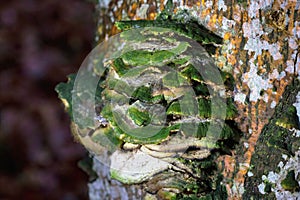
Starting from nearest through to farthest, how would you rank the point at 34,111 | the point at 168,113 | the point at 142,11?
the point at 168,113 < the point at 142,11 < the point at 34,111

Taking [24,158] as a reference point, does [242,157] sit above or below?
above

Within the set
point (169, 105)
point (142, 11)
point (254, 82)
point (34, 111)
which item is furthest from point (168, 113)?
point (34, 111)

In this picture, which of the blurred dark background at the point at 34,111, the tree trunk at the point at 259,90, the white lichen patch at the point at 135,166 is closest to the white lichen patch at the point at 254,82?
the tree trunk at the point at 259,90

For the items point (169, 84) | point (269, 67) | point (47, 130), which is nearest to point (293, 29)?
point (269, 67)

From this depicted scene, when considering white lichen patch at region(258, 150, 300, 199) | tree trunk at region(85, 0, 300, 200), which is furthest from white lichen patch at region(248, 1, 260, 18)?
white lichen patch at region(258, 150, 300, 199)

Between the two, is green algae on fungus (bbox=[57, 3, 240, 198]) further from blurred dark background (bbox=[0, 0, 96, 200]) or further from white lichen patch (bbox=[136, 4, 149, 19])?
blurred dark background (bbox=[0, 0, 96, 200])

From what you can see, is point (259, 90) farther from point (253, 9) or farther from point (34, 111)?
point (34, 111)

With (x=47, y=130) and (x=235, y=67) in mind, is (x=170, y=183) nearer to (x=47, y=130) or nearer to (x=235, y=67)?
(x=235, y=67)

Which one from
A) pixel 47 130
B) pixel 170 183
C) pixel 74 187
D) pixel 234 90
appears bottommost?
pixel 74 187

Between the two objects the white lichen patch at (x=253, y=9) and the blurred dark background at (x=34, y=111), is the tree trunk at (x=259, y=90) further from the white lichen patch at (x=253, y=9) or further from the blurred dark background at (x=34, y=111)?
the blurred dark background at (x=34, y=111)
